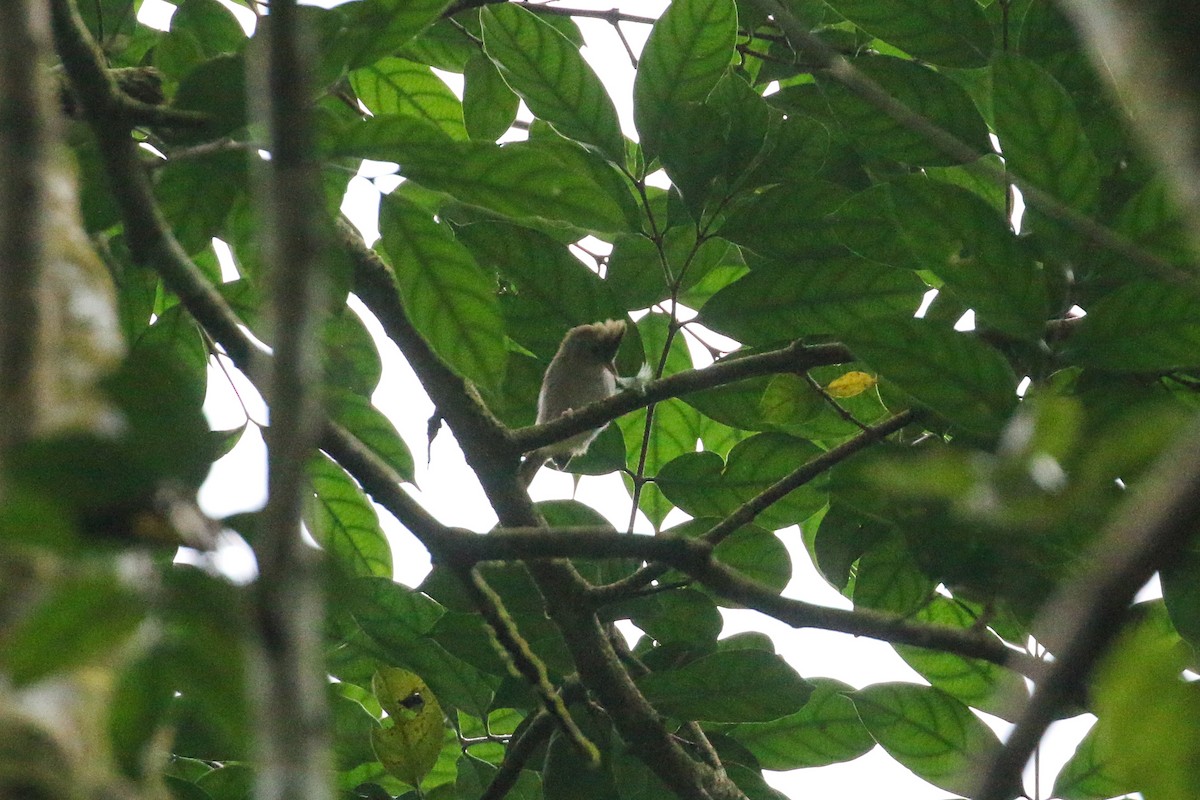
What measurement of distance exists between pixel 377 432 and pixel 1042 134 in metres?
1.41

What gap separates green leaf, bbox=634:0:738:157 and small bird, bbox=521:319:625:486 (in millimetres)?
933

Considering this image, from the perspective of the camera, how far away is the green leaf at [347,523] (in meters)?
2.56

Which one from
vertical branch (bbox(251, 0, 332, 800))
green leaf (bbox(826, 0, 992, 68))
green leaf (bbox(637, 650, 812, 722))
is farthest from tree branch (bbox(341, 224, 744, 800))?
vertical branch (bbox(251, 0, 332, 800))

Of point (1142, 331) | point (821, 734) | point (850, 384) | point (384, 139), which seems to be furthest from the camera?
point (821, 734)

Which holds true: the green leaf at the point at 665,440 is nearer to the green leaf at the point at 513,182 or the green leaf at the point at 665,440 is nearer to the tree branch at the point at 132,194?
the green leaf at the point at 513,182

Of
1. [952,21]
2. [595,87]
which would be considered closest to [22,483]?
[595,87]

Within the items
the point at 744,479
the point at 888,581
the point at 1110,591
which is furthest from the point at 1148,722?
the point at 744,479

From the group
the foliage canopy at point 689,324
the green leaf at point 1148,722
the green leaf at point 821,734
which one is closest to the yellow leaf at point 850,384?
the foliage canopy at point 689,324

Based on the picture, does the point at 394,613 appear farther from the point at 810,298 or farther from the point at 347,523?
the point at 810,298

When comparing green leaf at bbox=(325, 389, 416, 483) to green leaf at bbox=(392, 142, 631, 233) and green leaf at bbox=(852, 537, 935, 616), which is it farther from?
green leaf at bbox=(852, 537, 935, 616)

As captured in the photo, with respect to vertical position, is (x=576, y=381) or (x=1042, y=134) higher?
(x=576, y=381)

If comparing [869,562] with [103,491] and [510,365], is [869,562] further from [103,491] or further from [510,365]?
[103,491]

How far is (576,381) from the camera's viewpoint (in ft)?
13.6

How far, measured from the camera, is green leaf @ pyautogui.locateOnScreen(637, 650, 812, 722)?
7.85 ft
